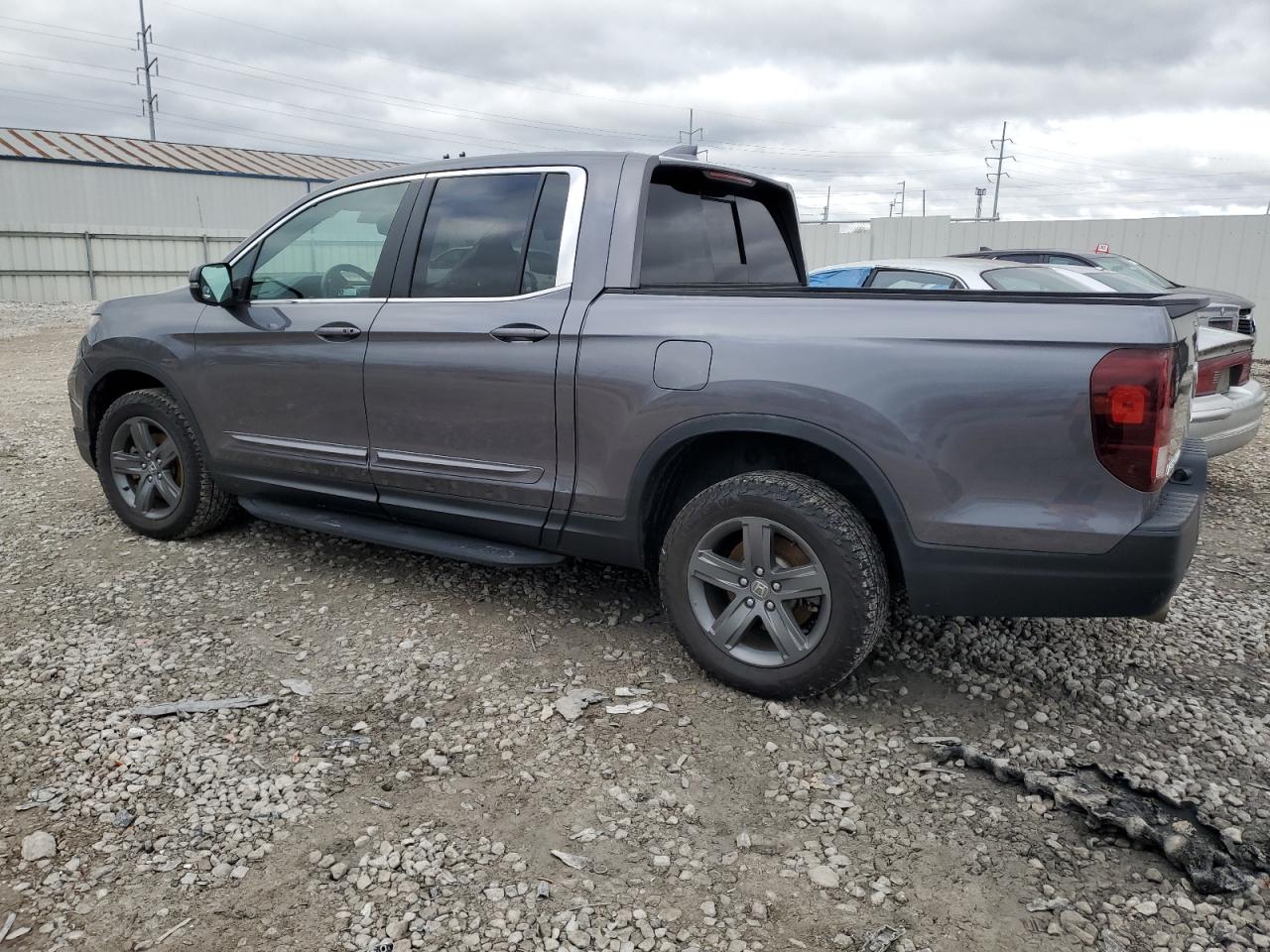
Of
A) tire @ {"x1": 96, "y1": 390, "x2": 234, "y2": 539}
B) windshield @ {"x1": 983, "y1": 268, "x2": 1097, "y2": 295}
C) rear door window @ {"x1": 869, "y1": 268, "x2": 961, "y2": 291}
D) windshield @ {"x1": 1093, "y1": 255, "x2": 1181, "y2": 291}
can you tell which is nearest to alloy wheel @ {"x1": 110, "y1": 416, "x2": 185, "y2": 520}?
tire @ {"x1": 96, "y1": 390, "x2": 234, "y2": 539}

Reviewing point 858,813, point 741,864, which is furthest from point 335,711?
point 858,813

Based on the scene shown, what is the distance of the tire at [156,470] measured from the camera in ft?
15.4

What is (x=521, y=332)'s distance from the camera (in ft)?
11.6

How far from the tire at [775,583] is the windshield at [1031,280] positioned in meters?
4.44

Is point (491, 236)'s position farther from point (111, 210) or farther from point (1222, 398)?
point (111, 210)

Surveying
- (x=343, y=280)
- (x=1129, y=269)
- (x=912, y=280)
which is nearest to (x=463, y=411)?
(x=343, y=280)

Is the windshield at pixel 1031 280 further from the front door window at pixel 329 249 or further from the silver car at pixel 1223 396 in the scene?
the front door window at pixel 329 249

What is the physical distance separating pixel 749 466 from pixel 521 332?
973 millimetres

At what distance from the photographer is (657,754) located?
9.85 ft

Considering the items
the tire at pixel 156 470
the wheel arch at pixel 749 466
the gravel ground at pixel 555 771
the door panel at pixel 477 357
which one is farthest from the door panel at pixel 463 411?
the tire at pixel 156 470

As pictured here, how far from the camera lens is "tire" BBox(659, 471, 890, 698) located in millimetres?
3025

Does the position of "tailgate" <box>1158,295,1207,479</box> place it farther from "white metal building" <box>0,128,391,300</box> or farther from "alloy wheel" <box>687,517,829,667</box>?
"white metal building" <box>0,128,391,300</box>

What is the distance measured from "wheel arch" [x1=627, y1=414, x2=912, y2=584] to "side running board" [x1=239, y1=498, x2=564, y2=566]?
1.56ft

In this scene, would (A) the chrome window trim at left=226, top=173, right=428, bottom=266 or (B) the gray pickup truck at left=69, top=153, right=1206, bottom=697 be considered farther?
(A) the chrome window trim at left=226, top=173, right=428, bottom=266
